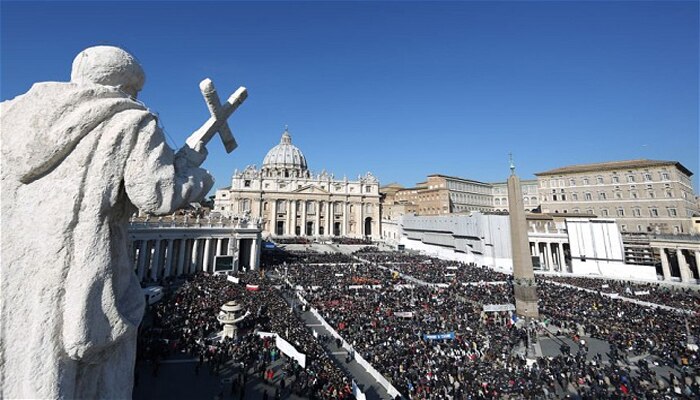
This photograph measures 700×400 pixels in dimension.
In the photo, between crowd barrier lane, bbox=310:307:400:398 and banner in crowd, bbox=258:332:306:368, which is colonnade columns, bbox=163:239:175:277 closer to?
crowd barrier lane, bbox=310:307:400:398

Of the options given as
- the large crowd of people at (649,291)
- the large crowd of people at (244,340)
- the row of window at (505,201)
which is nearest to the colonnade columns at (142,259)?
the large crowd of people at (244,340)

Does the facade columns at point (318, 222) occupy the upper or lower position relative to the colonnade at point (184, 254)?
upper

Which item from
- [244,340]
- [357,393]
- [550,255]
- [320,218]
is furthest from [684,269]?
[320,218]

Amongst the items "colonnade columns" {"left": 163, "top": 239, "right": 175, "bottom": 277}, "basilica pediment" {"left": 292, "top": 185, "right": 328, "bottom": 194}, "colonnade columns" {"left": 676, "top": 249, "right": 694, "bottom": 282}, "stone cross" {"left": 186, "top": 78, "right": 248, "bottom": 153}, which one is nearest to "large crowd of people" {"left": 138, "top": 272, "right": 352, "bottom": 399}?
"colonnade columns" {"left": 163, "top": 239, "right": 175, "bottom": 277}

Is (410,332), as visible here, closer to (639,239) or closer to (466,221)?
(466,221)

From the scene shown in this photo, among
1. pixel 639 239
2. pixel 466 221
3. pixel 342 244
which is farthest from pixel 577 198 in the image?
pixel 342 244

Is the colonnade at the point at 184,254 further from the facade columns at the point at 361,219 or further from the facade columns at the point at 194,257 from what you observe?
the facade columns at the point at 361,219

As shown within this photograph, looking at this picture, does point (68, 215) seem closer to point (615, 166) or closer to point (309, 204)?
point (615, 166)
